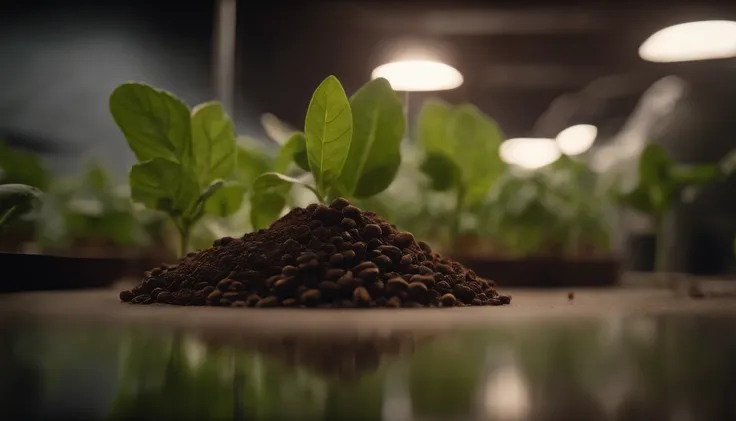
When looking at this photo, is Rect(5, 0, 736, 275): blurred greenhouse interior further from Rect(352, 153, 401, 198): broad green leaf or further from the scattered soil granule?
the scattered soil granule

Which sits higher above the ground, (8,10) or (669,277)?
(8,10)

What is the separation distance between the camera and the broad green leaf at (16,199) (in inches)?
29.9

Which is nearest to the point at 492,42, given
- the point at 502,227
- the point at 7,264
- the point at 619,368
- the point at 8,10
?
the point at 502,227

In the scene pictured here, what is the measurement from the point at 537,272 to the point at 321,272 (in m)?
0.80

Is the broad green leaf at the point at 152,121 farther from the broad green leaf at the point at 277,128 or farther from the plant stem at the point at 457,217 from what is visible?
the plant stem at the point at 457,217

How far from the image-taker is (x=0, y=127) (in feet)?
3.96

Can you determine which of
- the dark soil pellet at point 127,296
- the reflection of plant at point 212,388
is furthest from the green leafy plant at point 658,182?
the reflection of plant at point 212,388

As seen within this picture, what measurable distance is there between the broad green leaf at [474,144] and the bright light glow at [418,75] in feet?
0.39

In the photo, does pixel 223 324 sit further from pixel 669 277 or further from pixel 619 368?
pixel 669 277

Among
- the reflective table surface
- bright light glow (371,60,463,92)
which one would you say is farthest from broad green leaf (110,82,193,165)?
bright light glow (371,60,463,92)

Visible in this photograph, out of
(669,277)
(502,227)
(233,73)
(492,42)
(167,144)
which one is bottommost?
(669,277)

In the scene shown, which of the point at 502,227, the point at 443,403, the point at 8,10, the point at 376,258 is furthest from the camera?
the point at 502,227

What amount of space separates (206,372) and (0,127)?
3.74 feet

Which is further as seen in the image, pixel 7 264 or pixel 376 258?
pixel 7 264
